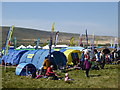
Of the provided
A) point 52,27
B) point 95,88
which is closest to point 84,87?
point 95,88

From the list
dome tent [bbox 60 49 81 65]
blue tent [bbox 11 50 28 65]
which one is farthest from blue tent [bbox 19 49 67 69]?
blue tent [bbox 11 50 28 65]

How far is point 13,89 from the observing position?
11.5m

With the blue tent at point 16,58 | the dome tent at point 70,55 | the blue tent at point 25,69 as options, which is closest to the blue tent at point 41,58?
the dome tent at point 70,55

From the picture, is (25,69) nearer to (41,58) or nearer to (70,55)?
(41,58)

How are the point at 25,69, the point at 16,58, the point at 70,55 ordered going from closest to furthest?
1. the point at 25,69
2. the point at 70,55
3. the point at 16,58

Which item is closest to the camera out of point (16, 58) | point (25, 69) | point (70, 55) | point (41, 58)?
point (25, 69)

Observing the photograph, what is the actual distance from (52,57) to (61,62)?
135cm

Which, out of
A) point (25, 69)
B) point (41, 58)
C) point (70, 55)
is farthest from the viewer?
point (70, 55)

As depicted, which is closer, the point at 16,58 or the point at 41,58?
the point at 41,58

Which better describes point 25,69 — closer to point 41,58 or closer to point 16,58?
point 41,58

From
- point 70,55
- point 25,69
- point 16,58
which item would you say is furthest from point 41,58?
point 16,58

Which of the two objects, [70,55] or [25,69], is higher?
[70,55]

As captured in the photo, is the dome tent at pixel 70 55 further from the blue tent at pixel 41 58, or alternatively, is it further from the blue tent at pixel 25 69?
the blue tent at pixel 25 69

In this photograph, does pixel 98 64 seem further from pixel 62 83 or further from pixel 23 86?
pixel 23 86
